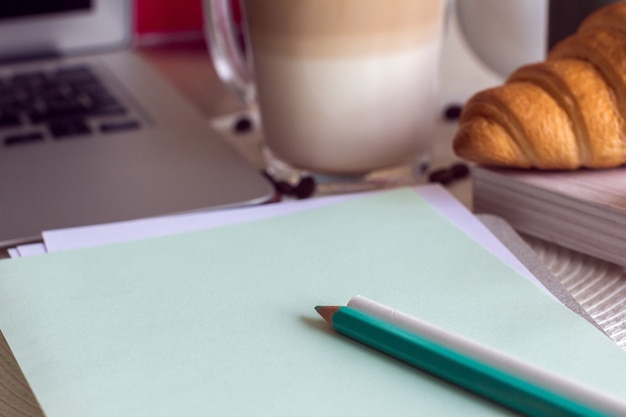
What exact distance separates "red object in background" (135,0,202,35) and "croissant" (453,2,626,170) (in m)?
0.75

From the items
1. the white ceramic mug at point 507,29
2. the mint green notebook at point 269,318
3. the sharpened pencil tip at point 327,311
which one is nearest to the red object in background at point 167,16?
the white ceramic mug at point 507,29

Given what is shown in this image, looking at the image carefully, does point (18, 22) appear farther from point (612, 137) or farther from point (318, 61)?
point (612, 137)

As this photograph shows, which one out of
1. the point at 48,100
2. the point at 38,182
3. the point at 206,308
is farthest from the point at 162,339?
the point at 48,100

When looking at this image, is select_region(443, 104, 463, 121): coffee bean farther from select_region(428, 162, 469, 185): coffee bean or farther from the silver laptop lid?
the silver laptop lid

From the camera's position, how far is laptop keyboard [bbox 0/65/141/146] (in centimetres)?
76

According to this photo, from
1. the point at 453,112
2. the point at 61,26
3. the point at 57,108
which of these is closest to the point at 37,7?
the point at 61,26

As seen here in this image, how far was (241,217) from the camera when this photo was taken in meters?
0.59

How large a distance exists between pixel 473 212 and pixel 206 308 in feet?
0.75

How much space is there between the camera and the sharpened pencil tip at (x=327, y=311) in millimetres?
434

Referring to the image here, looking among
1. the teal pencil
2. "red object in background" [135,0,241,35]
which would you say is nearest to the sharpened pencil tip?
the teal pencil

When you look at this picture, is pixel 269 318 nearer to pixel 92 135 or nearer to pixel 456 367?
pixel 456 367

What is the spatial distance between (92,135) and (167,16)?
0.54m

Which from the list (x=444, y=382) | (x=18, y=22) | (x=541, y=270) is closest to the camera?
(x=444, y=382)

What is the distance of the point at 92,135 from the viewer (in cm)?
76
